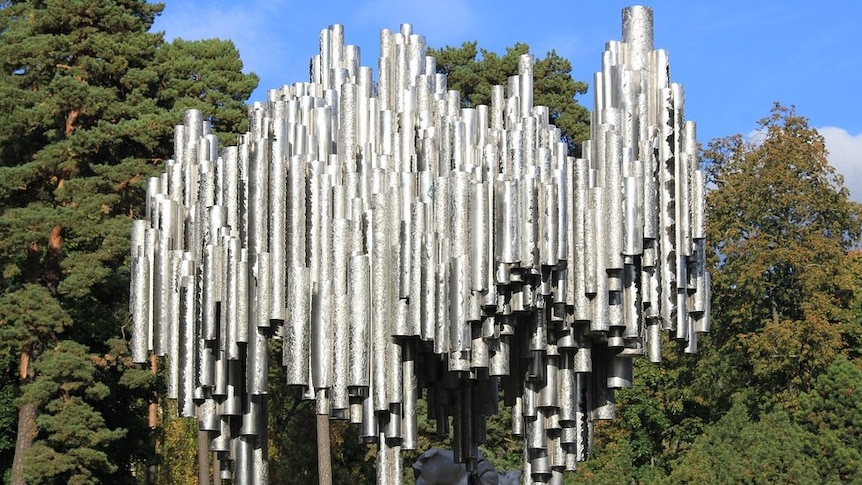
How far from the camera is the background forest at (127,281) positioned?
24.5 metres

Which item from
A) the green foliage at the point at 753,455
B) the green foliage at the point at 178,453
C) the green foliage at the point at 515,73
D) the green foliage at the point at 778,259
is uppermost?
the green foliage at the point at 515,73

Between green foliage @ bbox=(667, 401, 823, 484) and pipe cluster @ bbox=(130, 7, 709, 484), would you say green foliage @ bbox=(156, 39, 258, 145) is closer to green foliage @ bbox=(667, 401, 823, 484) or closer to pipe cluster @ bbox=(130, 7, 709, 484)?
green foliage @ bbox=(667, 401, 823, 484)

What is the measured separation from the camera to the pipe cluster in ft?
37.5

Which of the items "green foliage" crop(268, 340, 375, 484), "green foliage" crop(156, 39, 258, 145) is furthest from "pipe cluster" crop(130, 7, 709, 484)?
"green foliage" crop(268, 340, 375, 484)

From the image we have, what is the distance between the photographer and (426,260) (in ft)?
37.3

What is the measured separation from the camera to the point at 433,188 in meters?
11.7

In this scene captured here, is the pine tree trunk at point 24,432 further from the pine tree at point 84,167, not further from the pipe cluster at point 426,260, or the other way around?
the pipe cluster at point 426,260

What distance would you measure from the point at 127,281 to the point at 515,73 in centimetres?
983

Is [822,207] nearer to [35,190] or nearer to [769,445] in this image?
[769,445]

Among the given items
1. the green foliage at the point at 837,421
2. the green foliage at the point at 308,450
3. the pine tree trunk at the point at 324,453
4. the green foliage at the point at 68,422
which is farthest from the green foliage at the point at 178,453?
the green foliage at the point at 837,421

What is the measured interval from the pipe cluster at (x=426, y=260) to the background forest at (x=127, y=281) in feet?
38.1

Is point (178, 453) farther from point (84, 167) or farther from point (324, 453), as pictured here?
point (324, 453)

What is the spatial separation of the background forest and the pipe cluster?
11623mm

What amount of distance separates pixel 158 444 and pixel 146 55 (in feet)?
37.8
